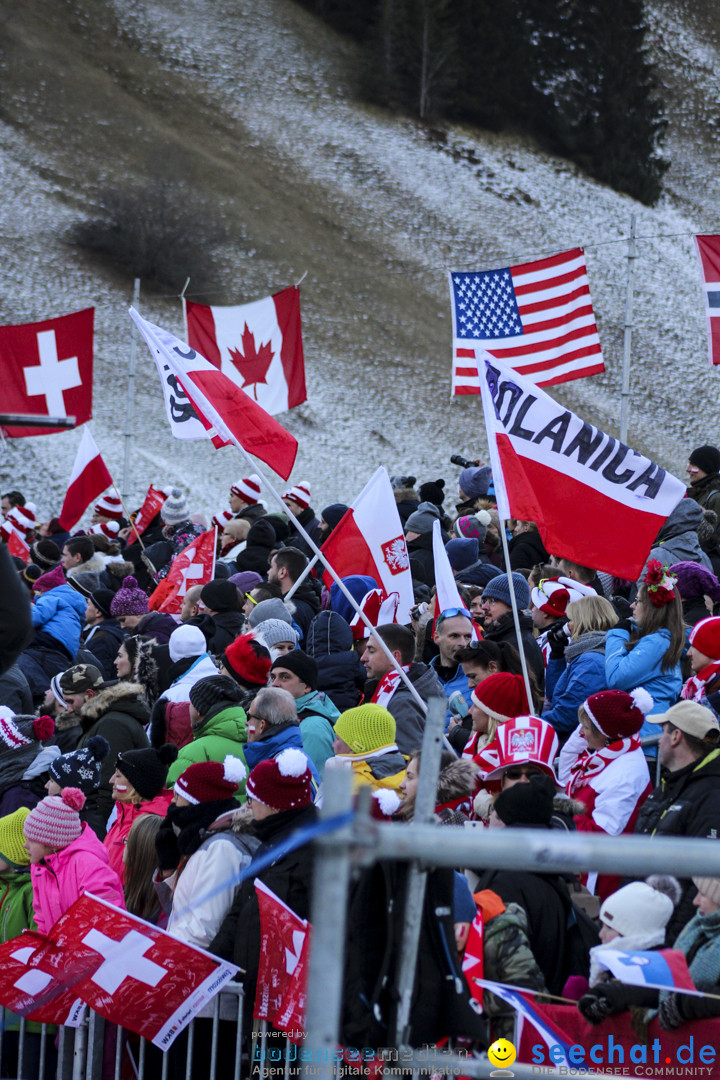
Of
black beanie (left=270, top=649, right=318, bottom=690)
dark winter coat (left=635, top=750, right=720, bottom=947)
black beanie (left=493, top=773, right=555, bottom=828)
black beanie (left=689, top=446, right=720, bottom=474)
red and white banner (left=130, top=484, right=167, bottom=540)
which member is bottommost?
red and white banner (left=130, top=484, right=167, bottom=540)

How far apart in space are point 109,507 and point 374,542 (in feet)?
26.1

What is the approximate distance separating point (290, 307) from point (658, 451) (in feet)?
80.6

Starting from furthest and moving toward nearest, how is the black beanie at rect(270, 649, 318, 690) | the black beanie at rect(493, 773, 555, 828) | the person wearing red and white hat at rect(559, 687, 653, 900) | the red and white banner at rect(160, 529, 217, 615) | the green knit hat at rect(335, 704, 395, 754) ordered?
the red and white banner at rect(160, 529, 217, 615), the black beanie at rect(270, 649, 318, 690), the green knit hat at rect(335, 704, 395, 754), the person wearing red and white hat at rect(559, 687, 653, 900), the black beanie at rect(493, 773, 555, 828)

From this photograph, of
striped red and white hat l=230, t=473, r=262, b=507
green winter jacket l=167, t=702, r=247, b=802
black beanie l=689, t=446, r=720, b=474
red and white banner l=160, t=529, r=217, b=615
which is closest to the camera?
green winter jacket l=167, t=702, r=247, b=802

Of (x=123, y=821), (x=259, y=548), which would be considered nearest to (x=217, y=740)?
(x=123, y=821)

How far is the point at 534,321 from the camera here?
40.5 ft

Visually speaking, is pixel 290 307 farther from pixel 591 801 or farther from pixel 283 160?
pixel 283 160

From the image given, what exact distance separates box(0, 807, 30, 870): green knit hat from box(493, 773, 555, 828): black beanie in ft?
5.79

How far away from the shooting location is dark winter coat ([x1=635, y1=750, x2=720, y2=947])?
13.4ft

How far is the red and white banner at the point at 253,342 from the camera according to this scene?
13.9 meters

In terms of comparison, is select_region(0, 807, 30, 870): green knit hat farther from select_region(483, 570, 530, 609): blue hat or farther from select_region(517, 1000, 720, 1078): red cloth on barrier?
select_region(483, 570, 530, 609): blue hat

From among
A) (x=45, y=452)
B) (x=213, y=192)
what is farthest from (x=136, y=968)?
(x=213, y=192)

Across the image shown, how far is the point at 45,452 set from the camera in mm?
28000

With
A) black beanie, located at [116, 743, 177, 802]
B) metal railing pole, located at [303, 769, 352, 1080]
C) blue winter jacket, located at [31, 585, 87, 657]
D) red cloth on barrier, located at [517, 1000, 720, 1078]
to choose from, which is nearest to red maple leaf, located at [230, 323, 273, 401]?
blue winter jacket, located at [31, 585, 87, 657]
